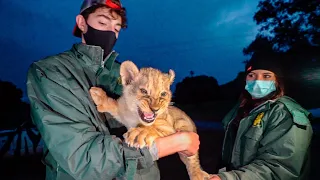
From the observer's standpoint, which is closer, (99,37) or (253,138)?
(99,37)

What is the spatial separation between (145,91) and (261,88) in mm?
1527

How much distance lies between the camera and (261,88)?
322 cm

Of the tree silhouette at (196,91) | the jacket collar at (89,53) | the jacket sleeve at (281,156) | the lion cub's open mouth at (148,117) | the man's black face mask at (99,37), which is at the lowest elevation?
the tree silhouette at (196,91)

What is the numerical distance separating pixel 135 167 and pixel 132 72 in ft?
3.02

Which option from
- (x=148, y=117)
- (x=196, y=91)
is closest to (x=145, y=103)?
(x=148, y=117)

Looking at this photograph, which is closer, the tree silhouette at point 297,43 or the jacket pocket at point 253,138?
the jacket pocket at point 253,138

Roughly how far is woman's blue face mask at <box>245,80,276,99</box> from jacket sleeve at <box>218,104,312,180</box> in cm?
57

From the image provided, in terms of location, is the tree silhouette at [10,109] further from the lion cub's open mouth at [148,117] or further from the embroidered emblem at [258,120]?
the embroidered emblem at [258,120]

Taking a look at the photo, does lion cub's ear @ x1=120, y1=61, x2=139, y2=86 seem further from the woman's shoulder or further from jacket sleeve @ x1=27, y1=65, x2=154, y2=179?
the woman's shoulder

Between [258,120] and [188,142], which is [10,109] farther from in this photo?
[188,142]

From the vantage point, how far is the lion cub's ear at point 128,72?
239cm

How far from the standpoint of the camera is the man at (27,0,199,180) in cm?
178

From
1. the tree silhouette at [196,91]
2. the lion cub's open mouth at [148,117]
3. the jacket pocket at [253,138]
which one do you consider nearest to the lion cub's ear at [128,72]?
the lion cub's open mouth at [148,117]

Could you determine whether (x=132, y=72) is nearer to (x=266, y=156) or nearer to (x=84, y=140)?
(x=84, y=140)
